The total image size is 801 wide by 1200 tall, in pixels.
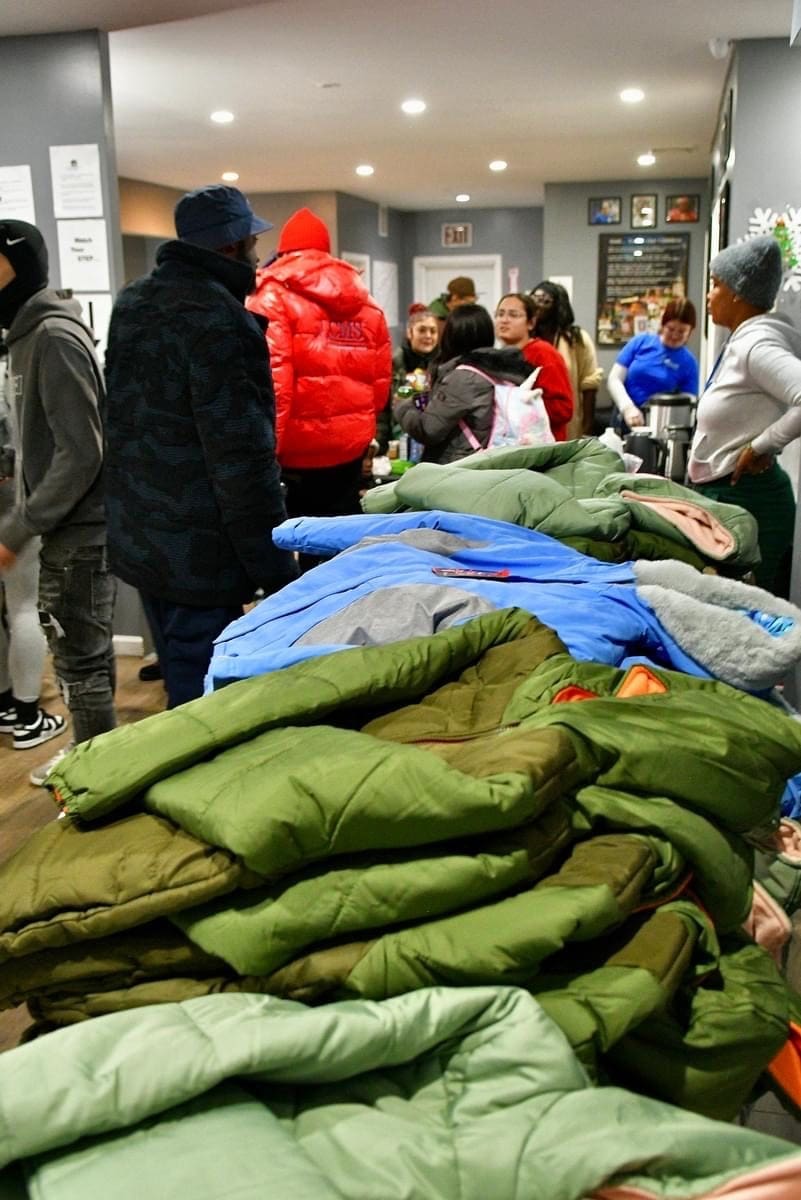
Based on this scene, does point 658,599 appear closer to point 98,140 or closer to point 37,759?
point 37,759

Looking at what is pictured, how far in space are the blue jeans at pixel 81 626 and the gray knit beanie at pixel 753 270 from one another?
1835 mm

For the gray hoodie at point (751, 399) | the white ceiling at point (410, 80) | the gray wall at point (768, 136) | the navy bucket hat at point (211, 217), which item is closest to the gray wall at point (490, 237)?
the white ceiling at point (410, 80)

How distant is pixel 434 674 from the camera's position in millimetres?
1085

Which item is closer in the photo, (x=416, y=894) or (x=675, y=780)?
(x=416, y=894)

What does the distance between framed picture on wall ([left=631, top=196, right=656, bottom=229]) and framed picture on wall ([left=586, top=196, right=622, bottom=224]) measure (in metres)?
0.13

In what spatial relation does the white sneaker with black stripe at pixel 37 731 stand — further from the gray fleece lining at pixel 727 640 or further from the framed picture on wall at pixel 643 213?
the framed picture on wall at pixel 643 213

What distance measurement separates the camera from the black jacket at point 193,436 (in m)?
2.07

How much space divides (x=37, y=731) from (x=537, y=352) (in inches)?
87.3

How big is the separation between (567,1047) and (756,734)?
37cm

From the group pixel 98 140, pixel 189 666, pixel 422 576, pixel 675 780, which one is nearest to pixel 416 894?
pixel 675 780

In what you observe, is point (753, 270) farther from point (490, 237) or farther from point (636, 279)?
point (490, 237)

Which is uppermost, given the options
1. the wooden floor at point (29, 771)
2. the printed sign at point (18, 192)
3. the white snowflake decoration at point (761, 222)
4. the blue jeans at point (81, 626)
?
the printed sign at point (18, 192)

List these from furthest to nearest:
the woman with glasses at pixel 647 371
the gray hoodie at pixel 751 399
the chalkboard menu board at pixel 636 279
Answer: the chalkboard menu board at pixel 636 279 → the woman with glasses at pixel 647 371 → the gray hoodie at pixel 751 399

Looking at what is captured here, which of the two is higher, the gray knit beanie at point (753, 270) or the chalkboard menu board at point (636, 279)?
the chalkboard menu board at point (636, 279)
